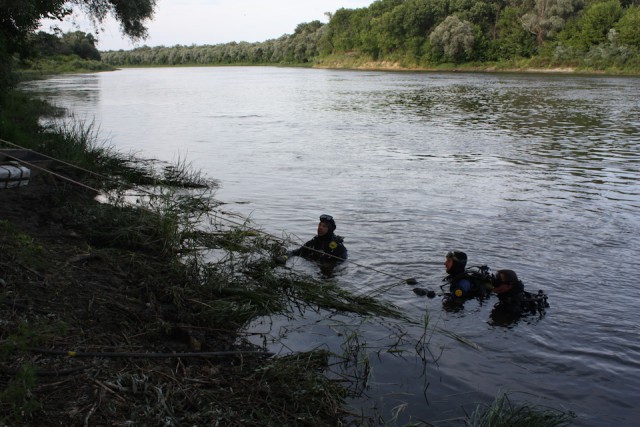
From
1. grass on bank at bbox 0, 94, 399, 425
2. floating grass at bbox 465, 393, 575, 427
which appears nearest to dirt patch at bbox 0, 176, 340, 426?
grass on bank at bbox 0, 94, 399, 425

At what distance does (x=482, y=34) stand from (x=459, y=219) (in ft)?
293

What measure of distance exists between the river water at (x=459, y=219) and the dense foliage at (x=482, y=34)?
148ft

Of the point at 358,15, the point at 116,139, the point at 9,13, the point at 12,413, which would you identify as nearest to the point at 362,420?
the point at 12,413

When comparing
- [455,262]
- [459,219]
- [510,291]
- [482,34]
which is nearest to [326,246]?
[455,262]

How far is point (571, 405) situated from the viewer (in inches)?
228

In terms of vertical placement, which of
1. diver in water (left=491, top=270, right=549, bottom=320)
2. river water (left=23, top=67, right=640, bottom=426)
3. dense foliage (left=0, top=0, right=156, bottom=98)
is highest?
dense foliage (left=0, top=0, right=156, bottom=98)

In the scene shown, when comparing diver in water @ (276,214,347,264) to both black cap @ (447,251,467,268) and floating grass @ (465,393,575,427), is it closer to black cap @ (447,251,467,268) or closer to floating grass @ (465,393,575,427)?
black cap @ (447,251,467,268)

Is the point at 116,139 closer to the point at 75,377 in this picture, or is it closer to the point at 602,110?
the point at 75,377

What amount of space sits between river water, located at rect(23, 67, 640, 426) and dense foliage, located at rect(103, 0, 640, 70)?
148 ft

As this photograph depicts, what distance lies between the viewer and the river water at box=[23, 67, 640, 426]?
627cm

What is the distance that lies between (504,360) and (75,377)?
452 centimetres

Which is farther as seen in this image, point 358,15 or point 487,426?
point 358,15

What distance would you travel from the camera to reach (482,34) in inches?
3725

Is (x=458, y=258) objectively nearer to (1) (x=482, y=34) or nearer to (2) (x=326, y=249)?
(2) (x=326, y=249)
